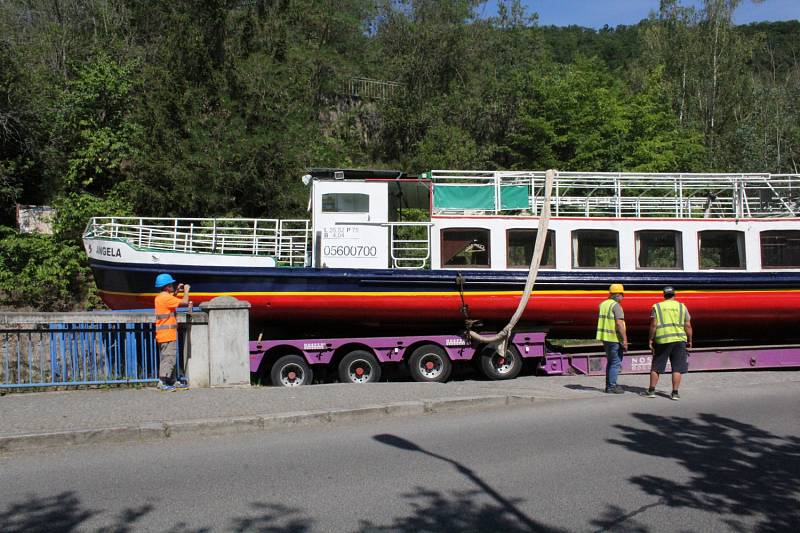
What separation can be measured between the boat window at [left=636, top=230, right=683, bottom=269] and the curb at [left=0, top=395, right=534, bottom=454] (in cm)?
576

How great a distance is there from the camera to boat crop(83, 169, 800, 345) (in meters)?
13.3

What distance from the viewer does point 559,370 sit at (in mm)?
13297

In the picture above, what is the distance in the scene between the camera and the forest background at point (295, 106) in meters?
21.9

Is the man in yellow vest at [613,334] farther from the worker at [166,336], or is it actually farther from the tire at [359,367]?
the worker at [166,336]

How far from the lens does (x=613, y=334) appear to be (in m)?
11.0

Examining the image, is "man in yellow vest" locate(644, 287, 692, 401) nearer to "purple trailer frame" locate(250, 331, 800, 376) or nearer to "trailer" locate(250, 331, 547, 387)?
"purple trailer frame" locate(250, 331, 800, 376)

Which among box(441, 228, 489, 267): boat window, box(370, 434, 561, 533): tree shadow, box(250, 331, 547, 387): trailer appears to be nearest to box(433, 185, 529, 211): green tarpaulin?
box(441, 228, 489, 267): boat window

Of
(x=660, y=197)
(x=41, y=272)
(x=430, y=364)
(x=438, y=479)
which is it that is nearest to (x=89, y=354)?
(x=430, y=364)

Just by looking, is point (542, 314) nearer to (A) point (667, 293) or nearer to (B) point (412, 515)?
(A) point (667, 293)

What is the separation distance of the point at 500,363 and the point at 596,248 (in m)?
3.15

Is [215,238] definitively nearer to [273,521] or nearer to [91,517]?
[91,517]

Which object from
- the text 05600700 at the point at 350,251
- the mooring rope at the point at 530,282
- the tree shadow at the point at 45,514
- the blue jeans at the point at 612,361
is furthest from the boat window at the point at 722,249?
the tree shadow at the point at 45,514

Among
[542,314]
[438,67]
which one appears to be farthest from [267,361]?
[438,67]

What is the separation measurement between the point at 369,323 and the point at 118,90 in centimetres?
1554
